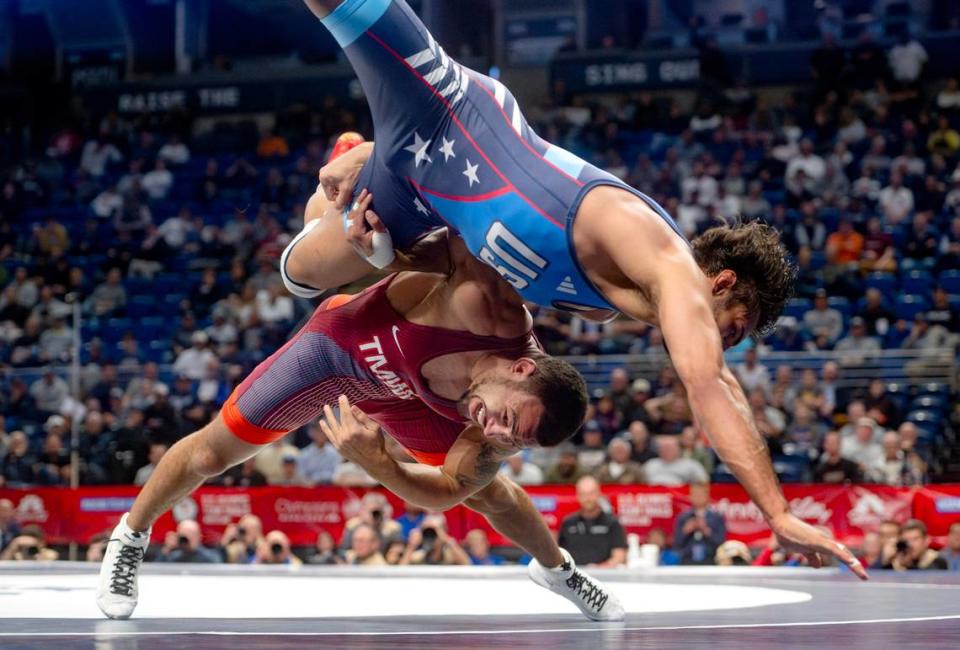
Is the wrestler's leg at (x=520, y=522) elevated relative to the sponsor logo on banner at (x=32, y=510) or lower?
elevated

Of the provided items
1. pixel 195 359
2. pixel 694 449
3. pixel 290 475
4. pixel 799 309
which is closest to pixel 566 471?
pixel 694 449

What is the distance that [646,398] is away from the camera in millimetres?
10242

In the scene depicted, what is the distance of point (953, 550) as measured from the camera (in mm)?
7875

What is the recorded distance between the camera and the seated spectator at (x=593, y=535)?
26.4 feet

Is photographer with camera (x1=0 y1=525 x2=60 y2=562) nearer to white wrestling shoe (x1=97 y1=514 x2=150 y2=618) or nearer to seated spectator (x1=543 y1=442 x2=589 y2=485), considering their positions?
seated spectator (x1=543 y1=442 x2=589 y2=485)

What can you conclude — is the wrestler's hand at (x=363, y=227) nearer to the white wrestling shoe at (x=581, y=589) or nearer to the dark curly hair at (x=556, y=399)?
the dark curly hair at (x=556, y=399)

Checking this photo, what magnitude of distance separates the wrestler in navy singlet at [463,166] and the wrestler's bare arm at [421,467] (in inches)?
21.8

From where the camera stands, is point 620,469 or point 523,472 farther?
point 523,472

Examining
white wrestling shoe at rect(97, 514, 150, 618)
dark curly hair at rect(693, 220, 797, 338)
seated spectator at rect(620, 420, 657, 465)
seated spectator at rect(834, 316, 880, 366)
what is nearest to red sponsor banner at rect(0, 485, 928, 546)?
seated spectator at rect(620, 420, 657, 465)

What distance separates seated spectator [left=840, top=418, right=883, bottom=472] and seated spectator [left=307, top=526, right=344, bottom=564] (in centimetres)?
356

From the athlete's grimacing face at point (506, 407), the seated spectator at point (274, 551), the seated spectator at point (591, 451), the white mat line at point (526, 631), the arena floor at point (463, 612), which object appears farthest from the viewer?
the seated spectator at point (591, 451)

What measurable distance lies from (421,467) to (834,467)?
5288 millimetres

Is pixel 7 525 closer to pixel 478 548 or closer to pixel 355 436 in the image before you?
pixel 478 548

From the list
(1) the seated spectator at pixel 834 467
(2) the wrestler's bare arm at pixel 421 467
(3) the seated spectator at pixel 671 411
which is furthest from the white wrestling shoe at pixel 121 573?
(3) the seated spectator at pixel 671 411
